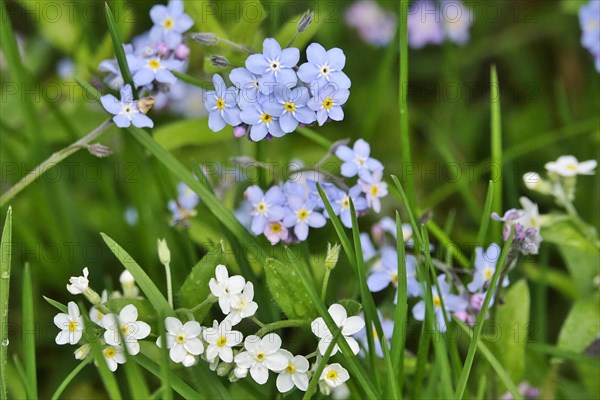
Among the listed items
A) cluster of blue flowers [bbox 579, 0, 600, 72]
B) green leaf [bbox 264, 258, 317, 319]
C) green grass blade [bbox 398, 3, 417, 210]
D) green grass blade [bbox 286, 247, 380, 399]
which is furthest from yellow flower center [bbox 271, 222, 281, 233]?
cluster of blue flowers [bbox 579, 0, 600, 72]

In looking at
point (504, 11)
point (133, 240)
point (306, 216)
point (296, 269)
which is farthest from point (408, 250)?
point (504, 11)

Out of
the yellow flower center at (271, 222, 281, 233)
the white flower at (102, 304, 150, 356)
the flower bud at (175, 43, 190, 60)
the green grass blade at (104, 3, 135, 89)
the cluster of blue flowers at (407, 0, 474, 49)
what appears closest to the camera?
the white flower at (102, 304, 150, 356)

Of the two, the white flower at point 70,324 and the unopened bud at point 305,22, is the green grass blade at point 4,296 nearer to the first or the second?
the white flower at point 70,324

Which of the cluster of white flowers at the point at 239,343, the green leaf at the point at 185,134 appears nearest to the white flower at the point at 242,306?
the cluster of white flowers at the point at 239,343

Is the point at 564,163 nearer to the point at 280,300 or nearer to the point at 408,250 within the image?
the point at 408,250

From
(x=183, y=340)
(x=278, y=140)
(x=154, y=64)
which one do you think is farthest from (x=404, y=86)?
(x=278, y=140)

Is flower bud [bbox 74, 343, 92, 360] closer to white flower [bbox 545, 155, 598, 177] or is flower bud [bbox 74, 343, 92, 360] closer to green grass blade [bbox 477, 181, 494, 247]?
green grass blade [bbox 477, 181, 494, 247]
